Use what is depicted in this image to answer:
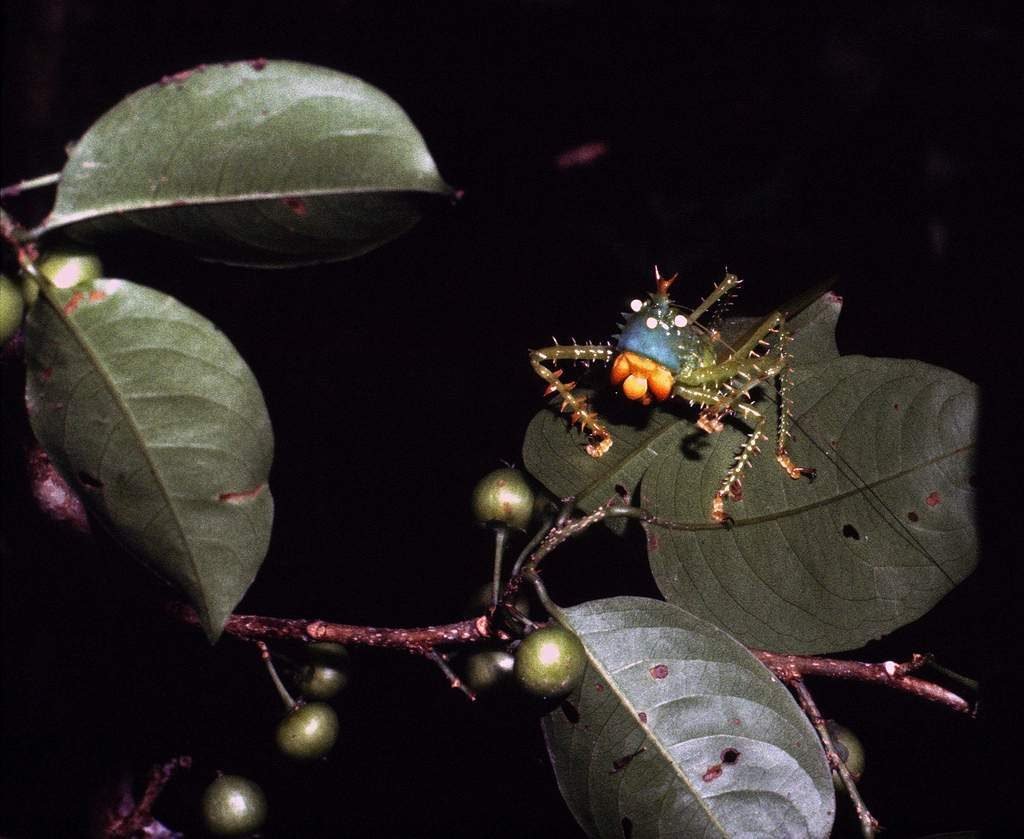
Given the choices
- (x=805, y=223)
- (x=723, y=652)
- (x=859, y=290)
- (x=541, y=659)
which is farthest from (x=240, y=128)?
(x=805, y=223)

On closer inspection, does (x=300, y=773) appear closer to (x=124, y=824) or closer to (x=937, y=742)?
(x=124, y=824)

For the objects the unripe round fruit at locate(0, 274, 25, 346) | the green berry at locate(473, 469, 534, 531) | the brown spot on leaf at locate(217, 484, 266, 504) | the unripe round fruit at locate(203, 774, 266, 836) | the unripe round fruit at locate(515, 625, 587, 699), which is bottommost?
the unripe round fruit at locate(203, 774, 266, 836)

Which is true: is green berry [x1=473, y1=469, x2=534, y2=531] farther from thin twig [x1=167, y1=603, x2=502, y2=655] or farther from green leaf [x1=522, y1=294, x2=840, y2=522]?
thin twig [x1=167, y1=603, x2=502, y2=655]

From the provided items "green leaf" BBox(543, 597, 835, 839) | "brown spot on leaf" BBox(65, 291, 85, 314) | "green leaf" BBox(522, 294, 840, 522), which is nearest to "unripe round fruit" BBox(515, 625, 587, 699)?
"green leaf" BBox(543, 597, 835, 839)

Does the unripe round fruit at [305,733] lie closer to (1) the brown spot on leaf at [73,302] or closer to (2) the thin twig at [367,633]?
(2) the thin twig at [367,633]

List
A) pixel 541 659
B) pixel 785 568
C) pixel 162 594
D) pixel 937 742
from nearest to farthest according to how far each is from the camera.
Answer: pixel 541 659 < pixel 785 568 < pixel 162 594 < pixel 937 742

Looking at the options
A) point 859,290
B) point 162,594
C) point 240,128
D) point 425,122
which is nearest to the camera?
point 240,128

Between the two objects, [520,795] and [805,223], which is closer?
[520,795]

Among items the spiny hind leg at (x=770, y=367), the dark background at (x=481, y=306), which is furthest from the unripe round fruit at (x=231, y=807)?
the spiny hind leg at (x=770, y=367)
